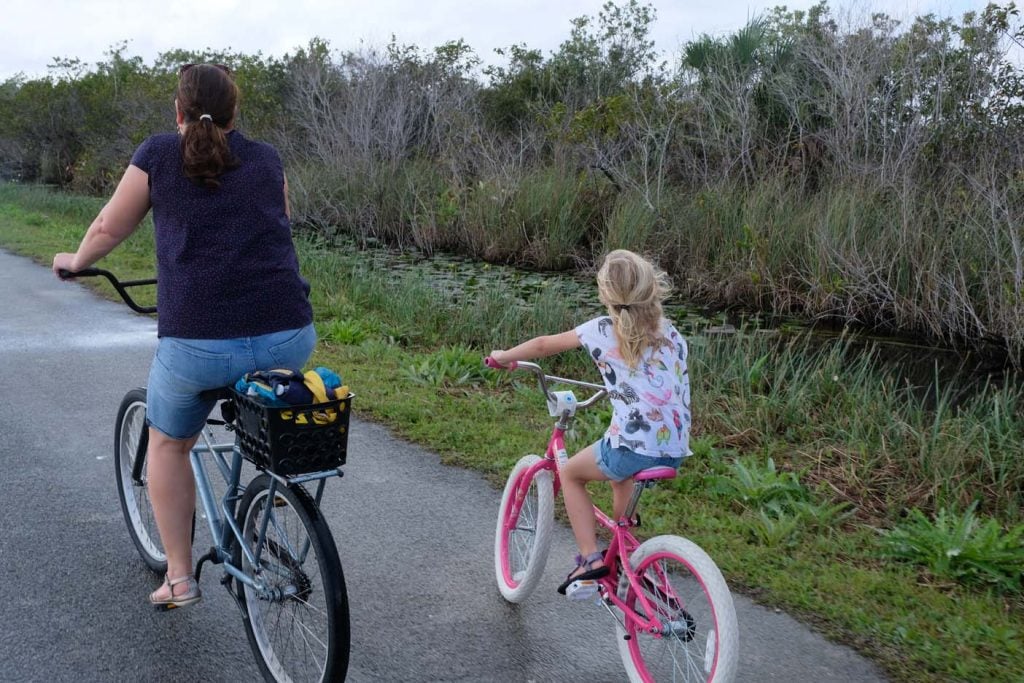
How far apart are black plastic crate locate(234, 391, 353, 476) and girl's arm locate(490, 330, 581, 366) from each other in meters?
0.71

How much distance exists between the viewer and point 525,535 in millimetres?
4109

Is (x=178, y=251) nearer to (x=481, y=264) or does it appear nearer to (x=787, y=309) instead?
(x=787, y=309)

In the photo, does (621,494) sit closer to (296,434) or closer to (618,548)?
(618,548)

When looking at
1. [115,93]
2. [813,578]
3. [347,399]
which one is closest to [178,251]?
[347,399]

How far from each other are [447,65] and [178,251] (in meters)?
23.1

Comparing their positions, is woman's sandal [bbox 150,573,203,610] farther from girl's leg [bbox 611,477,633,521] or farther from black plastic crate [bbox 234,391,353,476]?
girl's leg [bbox 611,477,633,521]

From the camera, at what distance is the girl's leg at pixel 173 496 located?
347 cm

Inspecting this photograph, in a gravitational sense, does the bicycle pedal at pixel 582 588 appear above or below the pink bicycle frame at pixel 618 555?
below

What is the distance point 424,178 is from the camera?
18.9m

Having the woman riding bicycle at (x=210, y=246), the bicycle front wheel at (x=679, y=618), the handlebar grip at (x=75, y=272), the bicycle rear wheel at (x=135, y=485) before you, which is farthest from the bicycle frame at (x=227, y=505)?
A: the bicycle front wheel at (x=679, y=618)

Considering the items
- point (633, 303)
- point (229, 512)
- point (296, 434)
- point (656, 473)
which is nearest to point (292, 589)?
point (229, 512)

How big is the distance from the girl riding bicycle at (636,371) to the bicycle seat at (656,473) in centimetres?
7

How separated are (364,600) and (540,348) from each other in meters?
1.36

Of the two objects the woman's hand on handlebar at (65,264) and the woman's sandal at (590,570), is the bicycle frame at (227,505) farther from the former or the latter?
the woman's sandal at (590,570)
